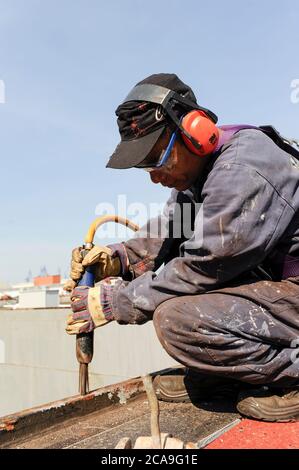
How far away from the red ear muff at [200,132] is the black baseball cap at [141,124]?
0.08 metres

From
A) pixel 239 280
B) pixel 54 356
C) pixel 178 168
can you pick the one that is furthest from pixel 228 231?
pixel 54 356

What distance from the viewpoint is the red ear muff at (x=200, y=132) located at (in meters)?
1.75

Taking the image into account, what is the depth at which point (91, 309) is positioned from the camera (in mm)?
1897

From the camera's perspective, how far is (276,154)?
1.69m

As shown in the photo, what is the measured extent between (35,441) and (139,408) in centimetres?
53

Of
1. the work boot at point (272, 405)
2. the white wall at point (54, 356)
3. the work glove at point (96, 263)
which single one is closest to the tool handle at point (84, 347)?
the work glove at point (96, 263)

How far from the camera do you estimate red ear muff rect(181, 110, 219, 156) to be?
1.75 meters

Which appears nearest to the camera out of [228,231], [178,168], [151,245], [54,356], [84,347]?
[228,231]

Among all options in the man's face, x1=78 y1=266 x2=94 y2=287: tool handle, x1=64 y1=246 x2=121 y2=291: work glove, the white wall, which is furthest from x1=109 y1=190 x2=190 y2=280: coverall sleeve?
the white wall

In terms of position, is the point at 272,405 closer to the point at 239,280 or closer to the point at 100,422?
the point at 239,280

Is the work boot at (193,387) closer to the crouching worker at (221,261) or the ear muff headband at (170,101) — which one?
the crouching worker at (221,261)

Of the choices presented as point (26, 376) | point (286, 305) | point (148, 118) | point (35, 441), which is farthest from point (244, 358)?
point (26, 376)

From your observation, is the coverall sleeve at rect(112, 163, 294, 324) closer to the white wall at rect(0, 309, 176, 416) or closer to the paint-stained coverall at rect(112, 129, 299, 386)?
the paint-stained coverall at rect(112, 129, 299, 386)

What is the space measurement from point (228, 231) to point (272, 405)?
0.70 m
